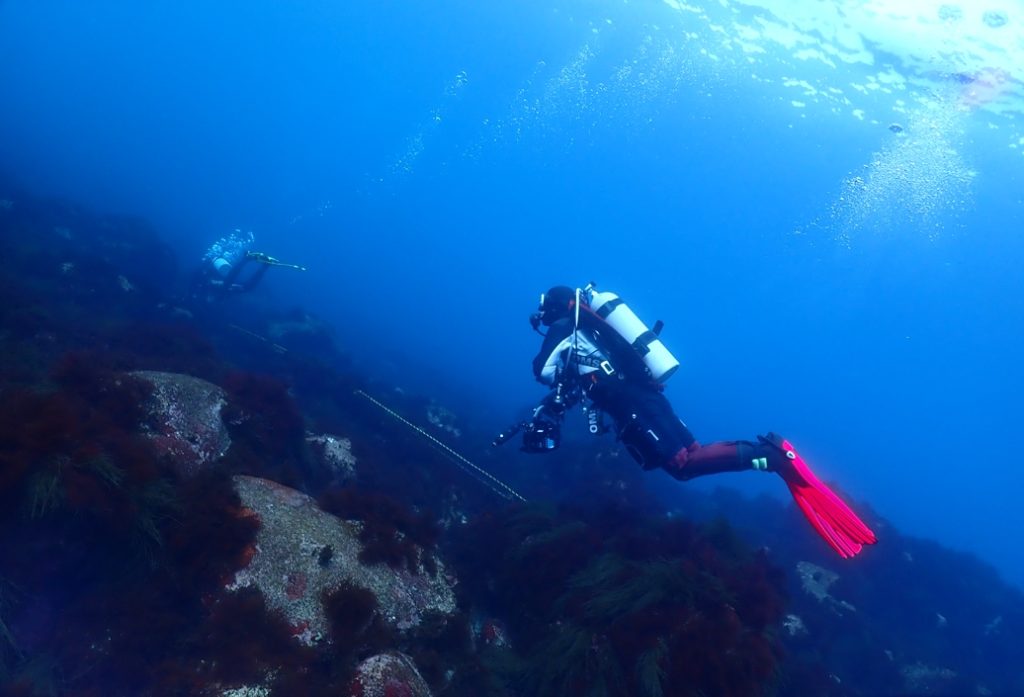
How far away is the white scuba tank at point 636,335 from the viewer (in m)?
7.94

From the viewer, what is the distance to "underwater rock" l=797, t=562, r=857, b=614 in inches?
544

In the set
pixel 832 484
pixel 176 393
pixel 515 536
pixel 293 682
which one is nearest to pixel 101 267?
pixel 176 393

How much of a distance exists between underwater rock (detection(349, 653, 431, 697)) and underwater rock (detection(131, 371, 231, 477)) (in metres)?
2.91

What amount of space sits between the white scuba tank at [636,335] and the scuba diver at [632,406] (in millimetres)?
14

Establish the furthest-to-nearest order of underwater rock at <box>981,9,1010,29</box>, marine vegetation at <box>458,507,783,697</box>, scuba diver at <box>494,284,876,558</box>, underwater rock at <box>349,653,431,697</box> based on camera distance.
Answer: underwater rock at <box>981,9,1010,29</box>, scuba diver at <box>494,284,876,558</box>, marine vegetation at <box>458,507,783,697</box>, underwater rock at <box>349,653,431,697</box>

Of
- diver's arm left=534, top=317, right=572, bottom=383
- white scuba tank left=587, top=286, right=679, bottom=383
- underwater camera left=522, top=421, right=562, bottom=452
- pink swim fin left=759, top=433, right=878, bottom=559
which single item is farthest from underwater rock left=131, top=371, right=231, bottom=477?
pink swim fin left=759, top=433, right=878, bottom=559

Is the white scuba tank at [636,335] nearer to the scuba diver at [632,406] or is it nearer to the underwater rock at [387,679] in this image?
the scuba diver at [632,406]

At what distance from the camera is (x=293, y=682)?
4402mm

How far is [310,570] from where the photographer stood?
5188 millimetres

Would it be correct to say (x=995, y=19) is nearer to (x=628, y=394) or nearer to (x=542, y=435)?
(x=628, y=394)

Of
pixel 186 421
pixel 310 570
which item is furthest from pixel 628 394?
pixel 186 421

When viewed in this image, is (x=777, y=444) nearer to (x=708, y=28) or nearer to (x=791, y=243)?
(x=708, y=28)

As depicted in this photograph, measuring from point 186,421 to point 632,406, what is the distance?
5578mm

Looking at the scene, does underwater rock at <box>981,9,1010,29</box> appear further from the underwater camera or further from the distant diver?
the distant diver
